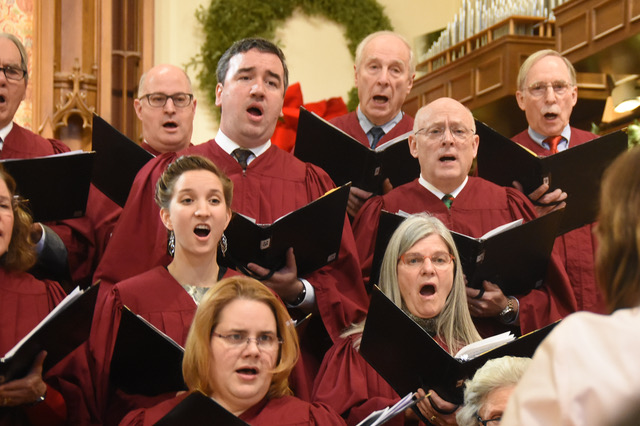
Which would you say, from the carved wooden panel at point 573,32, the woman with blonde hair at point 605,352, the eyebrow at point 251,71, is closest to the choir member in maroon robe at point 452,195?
the eyebrow at point 251,71

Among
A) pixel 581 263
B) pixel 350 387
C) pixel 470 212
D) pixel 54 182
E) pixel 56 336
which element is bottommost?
pixel 350 387

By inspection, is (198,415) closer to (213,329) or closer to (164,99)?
(213,329)

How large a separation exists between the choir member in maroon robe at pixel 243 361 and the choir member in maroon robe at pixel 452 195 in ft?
3.63

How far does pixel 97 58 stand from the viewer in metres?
7.73

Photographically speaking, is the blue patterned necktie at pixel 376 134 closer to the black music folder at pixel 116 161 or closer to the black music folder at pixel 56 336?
the black music folder at pixel 116 161

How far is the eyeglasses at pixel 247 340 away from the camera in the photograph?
2.81 meters

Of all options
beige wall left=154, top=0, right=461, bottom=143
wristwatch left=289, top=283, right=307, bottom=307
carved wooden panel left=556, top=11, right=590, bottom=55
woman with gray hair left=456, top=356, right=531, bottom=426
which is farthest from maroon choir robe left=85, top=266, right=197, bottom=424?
beige wall left=154, top=0, right=461, bottom=143

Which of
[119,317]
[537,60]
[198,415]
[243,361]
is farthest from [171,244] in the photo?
[537,60]

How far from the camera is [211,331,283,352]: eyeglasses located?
2.81 m

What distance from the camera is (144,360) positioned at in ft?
9.50

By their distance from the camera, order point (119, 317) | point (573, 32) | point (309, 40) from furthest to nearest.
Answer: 1. point (309, 40)
2. point (573, 32)
3. point (119, 317)

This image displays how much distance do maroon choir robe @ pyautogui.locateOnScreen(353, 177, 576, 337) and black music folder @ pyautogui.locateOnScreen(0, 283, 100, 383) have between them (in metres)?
1.38

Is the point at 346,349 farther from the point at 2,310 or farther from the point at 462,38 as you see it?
the point at 462,38

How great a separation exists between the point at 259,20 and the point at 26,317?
599 centimetres
